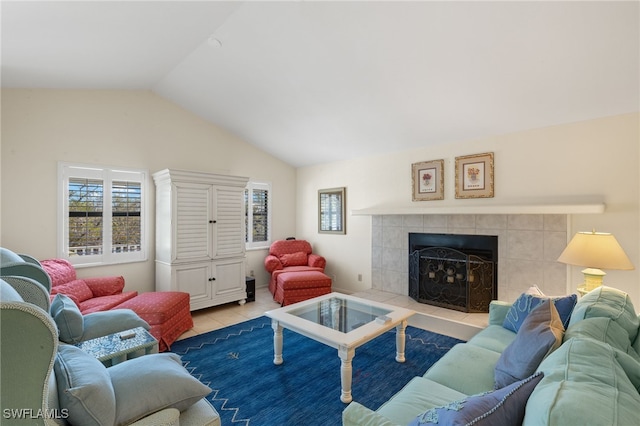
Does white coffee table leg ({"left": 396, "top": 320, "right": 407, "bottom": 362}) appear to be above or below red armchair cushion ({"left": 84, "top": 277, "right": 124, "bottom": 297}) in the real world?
below

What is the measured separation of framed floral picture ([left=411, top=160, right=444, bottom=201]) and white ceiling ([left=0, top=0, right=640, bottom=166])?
301 millimetres

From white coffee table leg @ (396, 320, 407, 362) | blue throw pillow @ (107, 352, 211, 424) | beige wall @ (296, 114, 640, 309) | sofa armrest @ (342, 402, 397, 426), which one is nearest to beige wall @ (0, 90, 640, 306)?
beige wall @ (296, 114, 640, 309)

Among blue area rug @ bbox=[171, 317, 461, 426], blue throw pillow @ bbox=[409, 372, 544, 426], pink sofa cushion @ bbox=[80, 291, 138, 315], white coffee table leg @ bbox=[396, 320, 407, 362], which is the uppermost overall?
blue throw pillow @ bbox=[409, 372, 544, 426]

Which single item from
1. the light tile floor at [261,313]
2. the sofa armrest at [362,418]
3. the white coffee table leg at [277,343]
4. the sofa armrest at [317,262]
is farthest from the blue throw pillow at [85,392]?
the sofa armrest at [317,262]

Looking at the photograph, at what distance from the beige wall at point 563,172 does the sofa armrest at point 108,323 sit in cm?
330

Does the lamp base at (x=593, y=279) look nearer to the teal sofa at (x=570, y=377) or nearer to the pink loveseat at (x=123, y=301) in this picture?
the teal sofa at (x=570, y=377)

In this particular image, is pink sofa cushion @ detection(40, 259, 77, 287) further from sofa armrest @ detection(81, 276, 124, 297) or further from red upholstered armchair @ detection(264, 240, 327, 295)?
red upholstered armchair @ detection(264, 240, 327, 295)

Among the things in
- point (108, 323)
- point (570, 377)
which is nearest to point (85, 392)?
point (108, 323)

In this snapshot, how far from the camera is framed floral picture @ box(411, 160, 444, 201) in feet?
12.9

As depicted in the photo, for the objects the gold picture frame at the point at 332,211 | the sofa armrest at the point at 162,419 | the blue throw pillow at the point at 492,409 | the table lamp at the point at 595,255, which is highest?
the gold picture frame at the point at 332,211

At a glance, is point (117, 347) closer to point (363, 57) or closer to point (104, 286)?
point (104, 286)

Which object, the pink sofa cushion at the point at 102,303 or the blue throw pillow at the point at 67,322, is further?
the pink sofa cushion at the point at 102,303

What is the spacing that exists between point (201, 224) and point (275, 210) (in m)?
1.74

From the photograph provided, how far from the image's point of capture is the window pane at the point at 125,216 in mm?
3926
